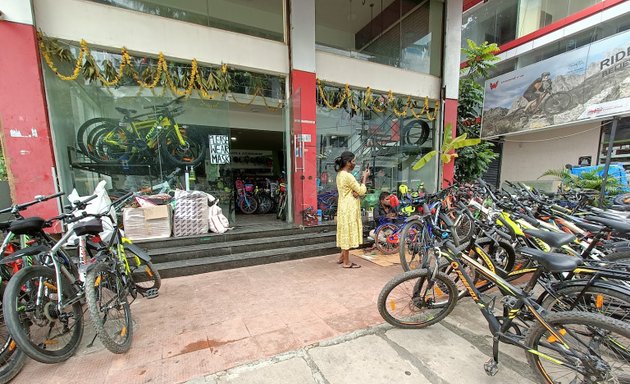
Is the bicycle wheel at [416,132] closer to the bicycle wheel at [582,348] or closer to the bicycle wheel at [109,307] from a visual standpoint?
the bicycle wheel at [582,348]

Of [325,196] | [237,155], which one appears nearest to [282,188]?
[325,196]

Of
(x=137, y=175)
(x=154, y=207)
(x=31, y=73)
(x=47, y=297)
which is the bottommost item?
(x=47, y=297)

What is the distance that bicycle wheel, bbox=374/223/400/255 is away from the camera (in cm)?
473

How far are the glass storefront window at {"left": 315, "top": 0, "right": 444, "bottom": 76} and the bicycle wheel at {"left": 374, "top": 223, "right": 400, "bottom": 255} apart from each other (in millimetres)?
4619

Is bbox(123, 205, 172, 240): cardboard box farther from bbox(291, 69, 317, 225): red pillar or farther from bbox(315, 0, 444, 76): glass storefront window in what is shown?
bbox(315, 0, 444, 76): glass storefront window

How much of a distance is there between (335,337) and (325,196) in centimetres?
438

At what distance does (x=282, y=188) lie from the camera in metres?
6.73

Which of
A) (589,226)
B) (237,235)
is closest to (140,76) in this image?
(237,235)

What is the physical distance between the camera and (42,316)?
1.98 metres

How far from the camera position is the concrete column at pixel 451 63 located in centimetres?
720

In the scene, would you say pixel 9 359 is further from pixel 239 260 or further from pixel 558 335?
pixel 558 335

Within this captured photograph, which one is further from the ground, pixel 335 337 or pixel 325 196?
pixel 325 196

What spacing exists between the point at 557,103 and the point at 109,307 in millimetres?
13174

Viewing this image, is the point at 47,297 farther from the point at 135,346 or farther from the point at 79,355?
the point at 135,346
